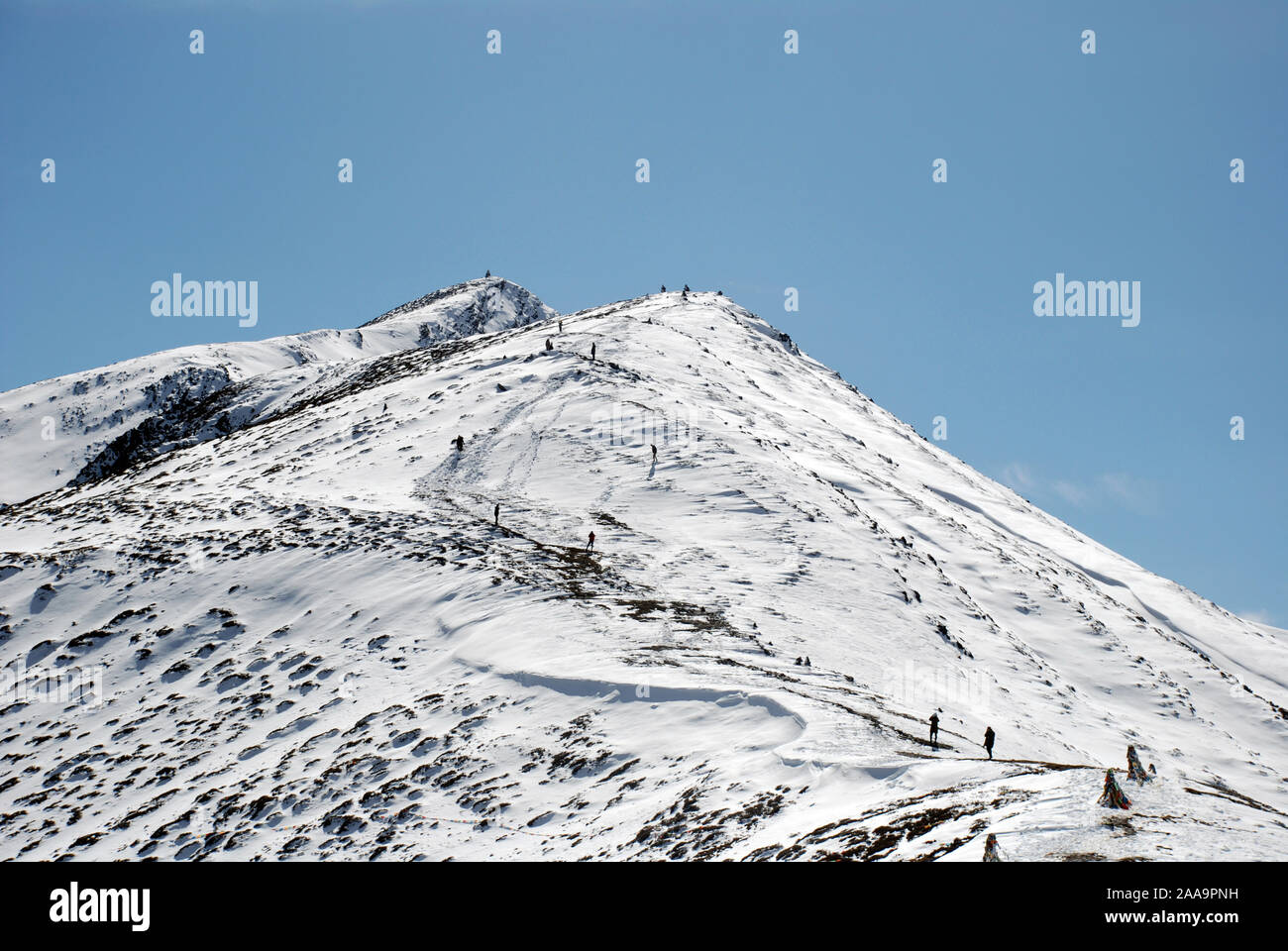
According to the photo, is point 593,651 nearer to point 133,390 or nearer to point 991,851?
point 991,851

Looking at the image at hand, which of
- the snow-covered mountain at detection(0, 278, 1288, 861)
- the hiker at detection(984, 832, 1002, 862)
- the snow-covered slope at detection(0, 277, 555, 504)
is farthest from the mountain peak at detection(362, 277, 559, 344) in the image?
the hiker at detection(984, 832, 1002, 862)

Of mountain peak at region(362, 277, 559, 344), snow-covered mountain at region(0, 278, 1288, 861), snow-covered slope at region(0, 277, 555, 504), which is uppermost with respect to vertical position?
mountain peak at region(362, 277, 559, 344)

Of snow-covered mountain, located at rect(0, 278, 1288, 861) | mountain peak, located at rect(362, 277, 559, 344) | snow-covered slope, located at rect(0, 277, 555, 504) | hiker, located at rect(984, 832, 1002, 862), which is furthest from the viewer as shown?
mountain peak, located at rect(362, 277, 559, 344)

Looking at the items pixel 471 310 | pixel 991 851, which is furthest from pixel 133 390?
pixel 991 851

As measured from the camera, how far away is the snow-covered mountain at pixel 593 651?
1750cm

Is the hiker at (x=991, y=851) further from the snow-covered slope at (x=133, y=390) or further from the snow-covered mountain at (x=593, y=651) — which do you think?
the snow-covered slope at (x=133, y=390)

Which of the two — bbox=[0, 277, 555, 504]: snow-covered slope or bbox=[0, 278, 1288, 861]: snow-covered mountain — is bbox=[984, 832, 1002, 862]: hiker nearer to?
bbox=[0, 278, 1288, 861]: snow-covered mountain

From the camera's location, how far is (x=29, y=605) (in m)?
32.0

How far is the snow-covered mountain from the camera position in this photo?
1750cm

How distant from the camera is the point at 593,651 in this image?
26.0 m

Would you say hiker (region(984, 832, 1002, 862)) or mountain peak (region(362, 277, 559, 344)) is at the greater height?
mountain peak (region(362, 277, 559, 344))
